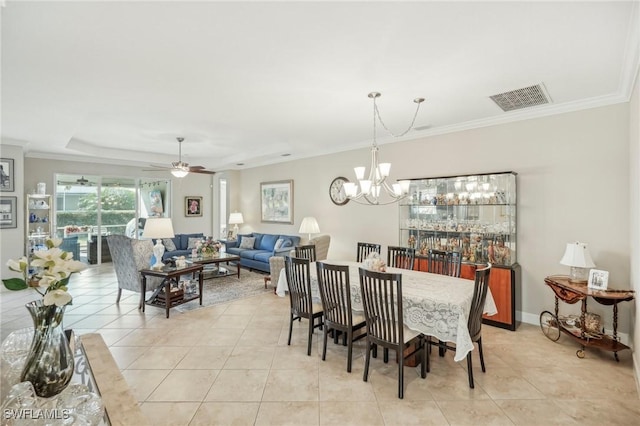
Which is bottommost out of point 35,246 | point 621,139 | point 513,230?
point 35,246

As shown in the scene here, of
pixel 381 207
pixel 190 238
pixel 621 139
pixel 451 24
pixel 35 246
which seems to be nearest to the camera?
pixel 451 24

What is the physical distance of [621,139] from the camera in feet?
11.2

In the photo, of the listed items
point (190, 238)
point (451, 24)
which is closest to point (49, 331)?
point (451, 24)

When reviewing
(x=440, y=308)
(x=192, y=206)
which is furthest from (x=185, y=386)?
(x=192, y=206)

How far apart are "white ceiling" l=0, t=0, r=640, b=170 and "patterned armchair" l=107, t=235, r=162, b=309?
1.83 m

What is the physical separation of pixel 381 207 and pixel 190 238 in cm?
474

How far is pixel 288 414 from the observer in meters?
2.30

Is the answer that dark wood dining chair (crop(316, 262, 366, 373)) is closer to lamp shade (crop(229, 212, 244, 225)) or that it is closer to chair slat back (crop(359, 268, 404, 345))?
chair slat back (crop(359, 268, 404, 345))

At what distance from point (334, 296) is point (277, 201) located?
5.13 m

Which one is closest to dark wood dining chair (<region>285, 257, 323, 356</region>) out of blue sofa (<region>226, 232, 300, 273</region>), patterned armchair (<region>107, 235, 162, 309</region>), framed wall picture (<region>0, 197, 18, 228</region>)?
patterned armchair (<region>107, 235, 162, 309</region>)

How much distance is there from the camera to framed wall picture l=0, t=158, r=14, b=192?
5.57 m

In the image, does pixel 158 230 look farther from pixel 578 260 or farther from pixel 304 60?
pixel 578 260

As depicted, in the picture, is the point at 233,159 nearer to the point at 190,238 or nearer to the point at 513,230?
the point at 190,238

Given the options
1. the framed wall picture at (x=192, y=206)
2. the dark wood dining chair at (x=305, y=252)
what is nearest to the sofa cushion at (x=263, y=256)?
the dark wood dining chair at (x=305, y=252)
